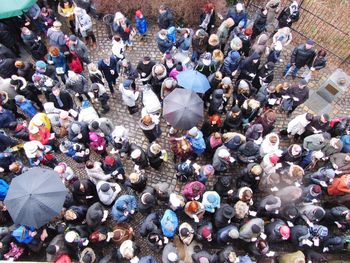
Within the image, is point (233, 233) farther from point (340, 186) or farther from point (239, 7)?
point (239, 7)

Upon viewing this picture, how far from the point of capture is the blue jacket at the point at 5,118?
32.5ft

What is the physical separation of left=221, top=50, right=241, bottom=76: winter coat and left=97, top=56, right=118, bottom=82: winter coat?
11.4ft

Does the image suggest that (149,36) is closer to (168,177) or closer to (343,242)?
(168,177)

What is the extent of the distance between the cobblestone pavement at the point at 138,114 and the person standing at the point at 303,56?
0.96 m

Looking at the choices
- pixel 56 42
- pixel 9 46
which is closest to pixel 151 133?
pixel 56 42

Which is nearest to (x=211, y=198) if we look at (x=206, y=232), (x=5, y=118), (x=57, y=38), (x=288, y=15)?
(x=206, y=232)

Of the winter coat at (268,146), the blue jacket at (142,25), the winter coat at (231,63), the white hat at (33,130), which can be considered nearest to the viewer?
the winter coat at (268,146)

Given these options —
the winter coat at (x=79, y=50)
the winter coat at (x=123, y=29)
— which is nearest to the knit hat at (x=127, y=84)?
the winter coat at (x=79, y=50)

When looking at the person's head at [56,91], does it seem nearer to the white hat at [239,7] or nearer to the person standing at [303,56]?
the white hat at [239,7]

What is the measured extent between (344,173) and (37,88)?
9236 millimetres

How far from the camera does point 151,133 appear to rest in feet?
34.2

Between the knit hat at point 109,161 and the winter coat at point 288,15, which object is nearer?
the knit hat at point 109,161

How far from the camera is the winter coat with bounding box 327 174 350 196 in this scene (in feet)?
30.0

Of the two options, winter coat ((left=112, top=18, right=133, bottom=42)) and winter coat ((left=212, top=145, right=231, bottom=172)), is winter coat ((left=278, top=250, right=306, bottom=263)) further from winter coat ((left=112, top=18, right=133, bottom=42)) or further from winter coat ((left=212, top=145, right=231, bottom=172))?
winter coat ((left=112, top=18, right=133, bottom=42))
